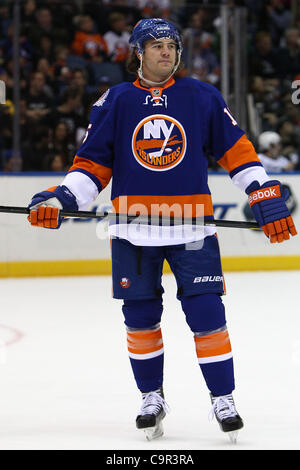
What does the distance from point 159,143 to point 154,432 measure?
90 cm

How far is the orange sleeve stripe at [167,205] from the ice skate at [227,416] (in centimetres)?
58

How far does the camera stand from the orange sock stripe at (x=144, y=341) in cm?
281

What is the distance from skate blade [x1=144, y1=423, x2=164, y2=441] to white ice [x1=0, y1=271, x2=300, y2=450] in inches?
0.9

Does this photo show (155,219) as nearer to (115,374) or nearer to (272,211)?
(272,211)

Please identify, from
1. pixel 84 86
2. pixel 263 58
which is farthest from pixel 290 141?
pixel 84 86

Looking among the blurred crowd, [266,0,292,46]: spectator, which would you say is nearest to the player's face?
the blurred crowd

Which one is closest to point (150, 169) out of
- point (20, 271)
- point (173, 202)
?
point (173, 202)

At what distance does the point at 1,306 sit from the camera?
5570mm

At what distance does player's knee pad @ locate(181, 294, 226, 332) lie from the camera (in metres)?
2.68

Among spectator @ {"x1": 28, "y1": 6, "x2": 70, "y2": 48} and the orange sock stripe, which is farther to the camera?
spectator @ {"x1": 28, "y1": 6, "x2": 70, "y2": 48}

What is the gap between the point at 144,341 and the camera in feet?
9.23

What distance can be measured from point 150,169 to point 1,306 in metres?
3.09

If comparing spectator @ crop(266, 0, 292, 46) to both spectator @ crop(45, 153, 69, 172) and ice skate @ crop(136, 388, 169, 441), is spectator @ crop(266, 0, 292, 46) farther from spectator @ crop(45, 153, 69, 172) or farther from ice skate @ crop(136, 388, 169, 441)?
ice skate @ crop(136, 388, 169, 441)

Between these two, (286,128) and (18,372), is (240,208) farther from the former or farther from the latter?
(18,372)
